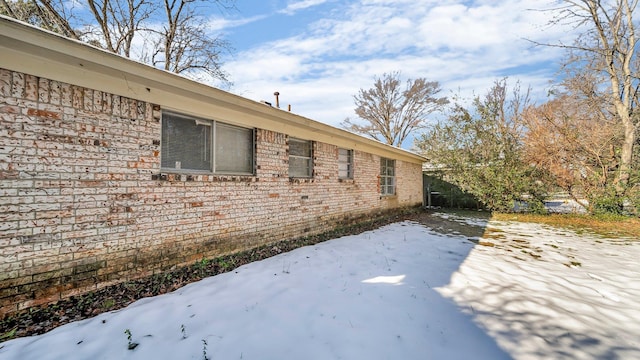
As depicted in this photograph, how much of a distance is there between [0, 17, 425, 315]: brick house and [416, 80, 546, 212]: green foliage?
10.2m

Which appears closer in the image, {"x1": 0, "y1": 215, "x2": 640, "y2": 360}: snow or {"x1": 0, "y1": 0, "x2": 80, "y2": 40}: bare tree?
{"x1": 0, "y1": 215, "x2": 640, "y2": 360}: snow

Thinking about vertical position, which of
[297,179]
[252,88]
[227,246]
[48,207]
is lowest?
[227,246]

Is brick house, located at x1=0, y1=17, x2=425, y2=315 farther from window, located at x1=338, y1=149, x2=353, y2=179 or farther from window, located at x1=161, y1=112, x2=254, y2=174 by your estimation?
window, located at x1=338, y1=149, x2=353, y2=179

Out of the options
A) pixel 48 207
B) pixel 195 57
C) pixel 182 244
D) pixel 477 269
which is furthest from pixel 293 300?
pixel 195 57

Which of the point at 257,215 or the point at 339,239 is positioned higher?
the point at 257,215

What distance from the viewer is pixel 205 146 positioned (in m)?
4.20

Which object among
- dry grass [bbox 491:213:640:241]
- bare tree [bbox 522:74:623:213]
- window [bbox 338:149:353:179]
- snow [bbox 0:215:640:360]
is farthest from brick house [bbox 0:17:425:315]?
bare tree [bbox 522:74:623:213]

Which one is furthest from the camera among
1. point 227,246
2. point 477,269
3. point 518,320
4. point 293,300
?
point 227,246

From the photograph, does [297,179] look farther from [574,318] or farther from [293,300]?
[574,318]

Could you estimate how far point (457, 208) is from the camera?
13.8 metres

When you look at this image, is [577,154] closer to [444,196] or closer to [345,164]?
[444,196]

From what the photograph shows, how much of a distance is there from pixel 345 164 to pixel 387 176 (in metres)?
2.99

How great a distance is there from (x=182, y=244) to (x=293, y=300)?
192 cm

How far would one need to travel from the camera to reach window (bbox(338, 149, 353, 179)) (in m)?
7.69
